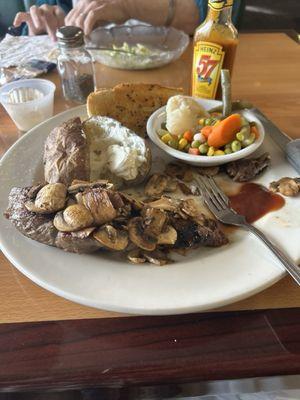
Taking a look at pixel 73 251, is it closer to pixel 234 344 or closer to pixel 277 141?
pixel 234 344

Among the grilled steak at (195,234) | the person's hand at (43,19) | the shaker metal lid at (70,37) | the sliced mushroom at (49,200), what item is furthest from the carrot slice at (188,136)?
the person's hand at (43,19)

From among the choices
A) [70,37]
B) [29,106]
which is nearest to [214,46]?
[70,37]

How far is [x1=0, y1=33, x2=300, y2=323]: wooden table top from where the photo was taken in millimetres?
695

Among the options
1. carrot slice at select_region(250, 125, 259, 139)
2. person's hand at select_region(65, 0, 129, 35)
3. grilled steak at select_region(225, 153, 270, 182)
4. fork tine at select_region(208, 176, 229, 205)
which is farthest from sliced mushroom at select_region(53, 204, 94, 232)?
person's hand at select_region(65, 0, 129, 35)

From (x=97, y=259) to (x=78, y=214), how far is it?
0.11 metres

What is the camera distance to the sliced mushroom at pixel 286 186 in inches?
35.1

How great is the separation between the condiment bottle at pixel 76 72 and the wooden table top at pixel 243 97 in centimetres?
6

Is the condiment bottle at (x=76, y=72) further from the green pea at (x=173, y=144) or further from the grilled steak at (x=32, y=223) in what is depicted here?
the grilled steak at (x=32, y=223)

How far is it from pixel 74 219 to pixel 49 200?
0.07m

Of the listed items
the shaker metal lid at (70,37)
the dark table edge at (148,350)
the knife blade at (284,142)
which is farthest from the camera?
the shaker metal lid at (70,37)

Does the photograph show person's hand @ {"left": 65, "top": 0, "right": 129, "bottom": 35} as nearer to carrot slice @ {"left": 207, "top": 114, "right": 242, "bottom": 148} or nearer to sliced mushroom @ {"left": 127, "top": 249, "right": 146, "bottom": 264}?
carrot slice @ {"left": 207, "top": 114, "right": 242, "bottom": 148}

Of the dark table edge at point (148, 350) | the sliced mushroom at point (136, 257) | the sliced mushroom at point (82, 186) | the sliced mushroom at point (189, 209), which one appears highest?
the sliced mushroom at point (82, 186)

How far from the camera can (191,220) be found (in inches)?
31.1

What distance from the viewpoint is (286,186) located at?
0.91 m
